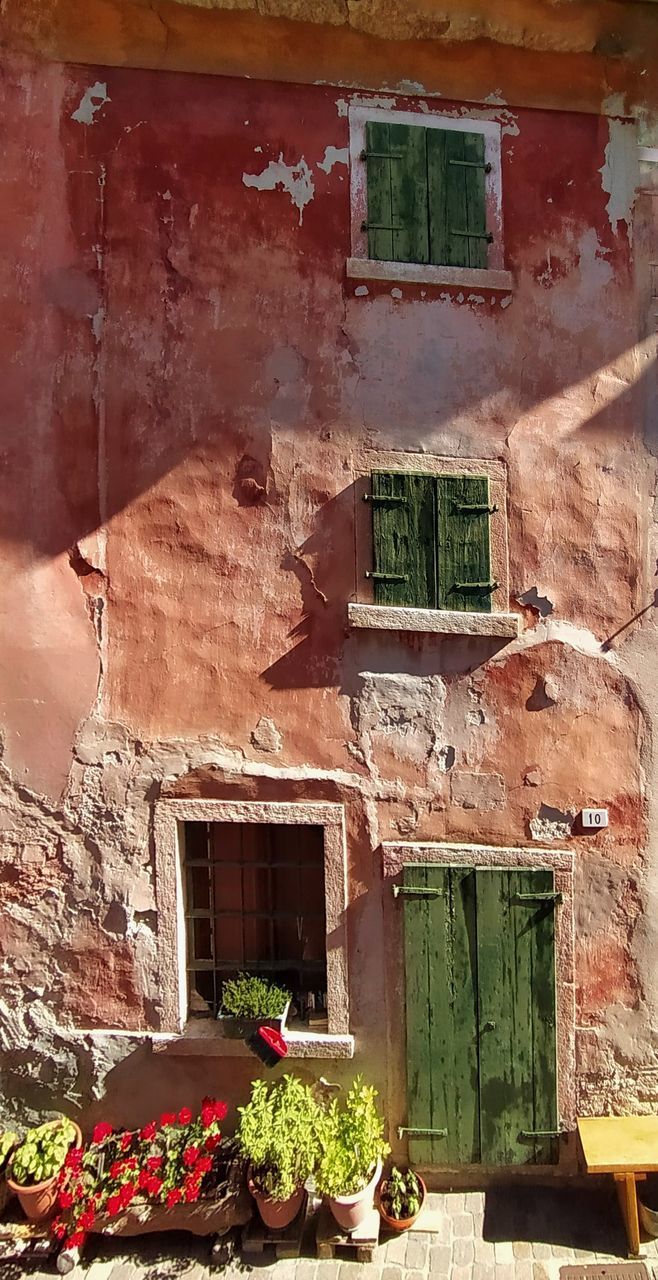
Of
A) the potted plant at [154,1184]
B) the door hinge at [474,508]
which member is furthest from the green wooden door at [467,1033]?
the door hinge at [474,508]

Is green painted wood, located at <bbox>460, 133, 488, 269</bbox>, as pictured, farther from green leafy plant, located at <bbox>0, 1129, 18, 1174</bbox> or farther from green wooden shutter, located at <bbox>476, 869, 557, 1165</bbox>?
green leafy plant, located at <bbox>0, 1129, 18, 1174</bbox>

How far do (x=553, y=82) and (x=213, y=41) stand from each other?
2175 millimetres

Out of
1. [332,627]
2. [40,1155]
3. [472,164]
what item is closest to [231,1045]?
[40,1155]

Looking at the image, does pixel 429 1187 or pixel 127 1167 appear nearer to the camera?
pixel 127 1167

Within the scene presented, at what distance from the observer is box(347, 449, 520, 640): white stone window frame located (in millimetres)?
4695

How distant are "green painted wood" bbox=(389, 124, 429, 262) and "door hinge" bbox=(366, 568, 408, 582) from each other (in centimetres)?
198

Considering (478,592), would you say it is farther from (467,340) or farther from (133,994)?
(133,994)

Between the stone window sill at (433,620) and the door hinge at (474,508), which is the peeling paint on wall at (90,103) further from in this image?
the stone window sill at (433,620)

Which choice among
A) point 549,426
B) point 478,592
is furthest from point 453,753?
point 549,426

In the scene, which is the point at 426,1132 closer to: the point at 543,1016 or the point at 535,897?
the point at 543,1016

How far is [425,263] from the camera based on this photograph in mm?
4734

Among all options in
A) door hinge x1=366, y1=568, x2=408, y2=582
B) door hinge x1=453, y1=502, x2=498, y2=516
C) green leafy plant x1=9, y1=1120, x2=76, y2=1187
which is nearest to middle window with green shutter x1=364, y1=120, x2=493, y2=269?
door hinge x1=453, y1=502, x2=498, y2=516

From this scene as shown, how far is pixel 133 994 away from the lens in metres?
4.68

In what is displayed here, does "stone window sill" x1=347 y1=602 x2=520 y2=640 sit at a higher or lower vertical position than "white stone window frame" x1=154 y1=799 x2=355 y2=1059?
higher
